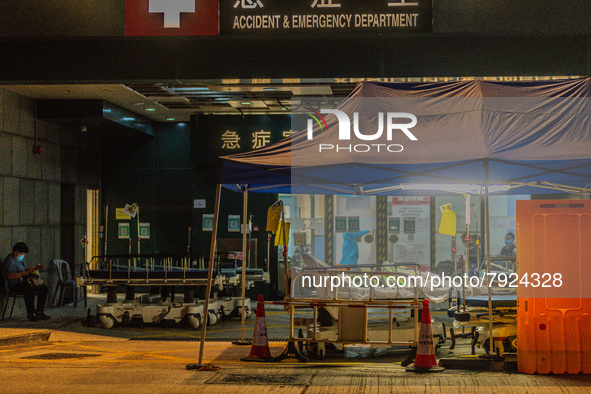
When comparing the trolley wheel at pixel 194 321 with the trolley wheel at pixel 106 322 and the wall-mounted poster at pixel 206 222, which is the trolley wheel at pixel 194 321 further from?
the wall-mounted poster at pixel 206 222

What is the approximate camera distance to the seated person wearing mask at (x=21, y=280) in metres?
13.5

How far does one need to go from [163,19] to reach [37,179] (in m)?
6.02

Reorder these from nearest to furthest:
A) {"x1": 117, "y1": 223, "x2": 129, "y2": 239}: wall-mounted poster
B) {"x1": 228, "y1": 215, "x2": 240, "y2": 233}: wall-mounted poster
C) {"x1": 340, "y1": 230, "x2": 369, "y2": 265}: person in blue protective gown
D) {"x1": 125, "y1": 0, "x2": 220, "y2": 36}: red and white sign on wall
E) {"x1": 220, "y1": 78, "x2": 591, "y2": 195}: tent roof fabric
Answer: {"x1": 220, "y1": 78, "x2": 591, "y2": 195}: tent roof fabric → {"x1": 125, "y1": 0, "x2": 220, "y2": 36}: red and white sign on wall → {"x1": 340, "y1": 230, "x2": 369, "y2": 265}: person in blue protective gown → {"x1": 228, "y1": 215, "x2": 240, "y2": 233}: wall-mounted poster → {"x1": 117, "y1": 223, "x2": 129, "y2": 239}: wall-mounted poster

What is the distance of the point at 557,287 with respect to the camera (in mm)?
8258

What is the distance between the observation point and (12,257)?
1362 cm

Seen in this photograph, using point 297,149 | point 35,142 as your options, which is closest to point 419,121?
point 297,149

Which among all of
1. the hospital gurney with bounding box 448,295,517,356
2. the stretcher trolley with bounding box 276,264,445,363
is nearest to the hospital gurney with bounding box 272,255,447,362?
the stretcher trolley with bounding box 276,264,445,363

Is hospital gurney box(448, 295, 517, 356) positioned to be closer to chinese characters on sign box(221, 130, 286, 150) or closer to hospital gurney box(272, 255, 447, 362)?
hospital gurney box(272, 255, 447, 362)

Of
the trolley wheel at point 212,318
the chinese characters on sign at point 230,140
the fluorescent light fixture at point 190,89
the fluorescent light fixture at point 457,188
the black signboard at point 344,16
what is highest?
the black signboard at point 344,16

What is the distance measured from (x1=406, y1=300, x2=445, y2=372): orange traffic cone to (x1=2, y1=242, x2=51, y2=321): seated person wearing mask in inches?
329

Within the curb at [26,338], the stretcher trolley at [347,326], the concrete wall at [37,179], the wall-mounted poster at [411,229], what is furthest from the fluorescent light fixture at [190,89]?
the wall-mounted poster at [411,229]

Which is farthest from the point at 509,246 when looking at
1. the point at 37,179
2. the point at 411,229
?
the point at 37,179

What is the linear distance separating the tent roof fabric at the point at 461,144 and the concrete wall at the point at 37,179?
24.9 feet

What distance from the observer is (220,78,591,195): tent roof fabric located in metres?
8.47
